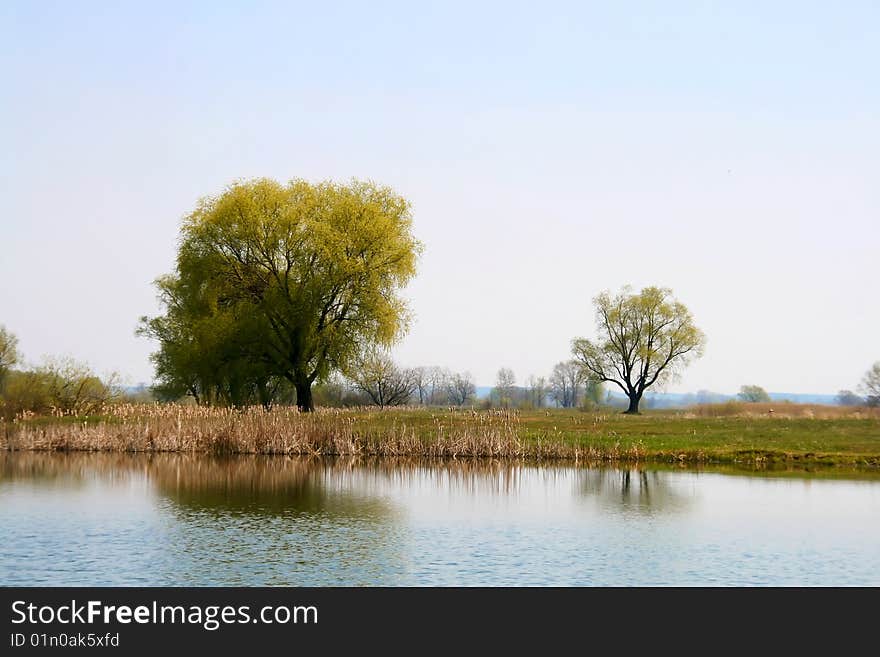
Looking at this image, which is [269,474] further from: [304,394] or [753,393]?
[753,393]

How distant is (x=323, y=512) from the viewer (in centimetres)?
2386

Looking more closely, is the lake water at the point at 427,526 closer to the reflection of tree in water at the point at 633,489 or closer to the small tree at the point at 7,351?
the reflection of tree in water at the point at 633,489

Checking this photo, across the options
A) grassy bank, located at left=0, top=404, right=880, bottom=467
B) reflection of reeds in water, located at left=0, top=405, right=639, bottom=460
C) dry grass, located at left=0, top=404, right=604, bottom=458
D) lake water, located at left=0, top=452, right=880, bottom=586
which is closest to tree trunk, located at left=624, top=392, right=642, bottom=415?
grassy bank, located at left=0, top=404, right=880, bottom=467

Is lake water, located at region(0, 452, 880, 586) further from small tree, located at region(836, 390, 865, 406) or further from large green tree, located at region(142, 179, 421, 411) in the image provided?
small tree, located at region(836, 390, 865, 406)

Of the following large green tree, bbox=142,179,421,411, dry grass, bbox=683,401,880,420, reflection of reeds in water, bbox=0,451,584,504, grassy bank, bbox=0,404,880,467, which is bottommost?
reflection of reeds in water, bbox=0,451,584,504

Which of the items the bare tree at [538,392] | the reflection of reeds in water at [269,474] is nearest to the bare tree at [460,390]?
the bare tree at [538,392]

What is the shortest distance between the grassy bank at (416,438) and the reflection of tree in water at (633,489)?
346 centimetres

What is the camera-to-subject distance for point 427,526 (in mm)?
22094

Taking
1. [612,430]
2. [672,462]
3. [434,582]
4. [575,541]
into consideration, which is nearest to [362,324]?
[612,430]

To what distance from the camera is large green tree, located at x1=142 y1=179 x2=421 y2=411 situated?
5084cm

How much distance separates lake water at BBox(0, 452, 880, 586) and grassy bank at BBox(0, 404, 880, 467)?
2.30 m

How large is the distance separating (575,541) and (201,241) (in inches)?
1416
